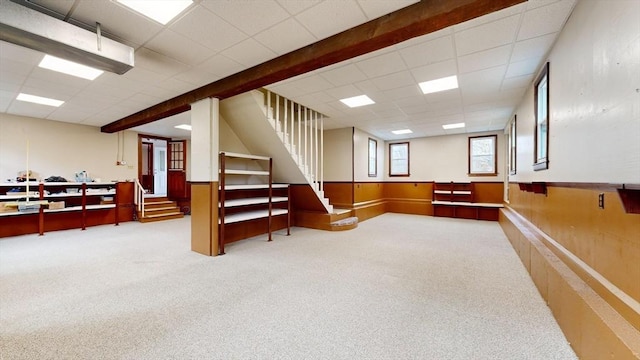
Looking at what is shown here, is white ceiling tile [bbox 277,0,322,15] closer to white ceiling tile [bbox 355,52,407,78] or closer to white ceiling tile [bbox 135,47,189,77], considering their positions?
white ceiling tile [bbox 355,52,407,78]

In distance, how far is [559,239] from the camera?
2.48 m

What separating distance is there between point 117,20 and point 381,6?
2478 mm

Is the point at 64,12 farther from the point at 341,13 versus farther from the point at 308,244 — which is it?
the point at 308,244

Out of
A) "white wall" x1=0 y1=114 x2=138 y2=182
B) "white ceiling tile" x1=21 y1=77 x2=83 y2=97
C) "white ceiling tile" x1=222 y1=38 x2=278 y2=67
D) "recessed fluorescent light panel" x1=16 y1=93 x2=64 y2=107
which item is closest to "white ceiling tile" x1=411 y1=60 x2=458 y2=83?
"white ceiling tile" x1=222 y1=38 x2=278 y2=67

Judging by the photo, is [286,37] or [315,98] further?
[315,98]

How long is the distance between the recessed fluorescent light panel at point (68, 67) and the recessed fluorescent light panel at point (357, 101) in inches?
153

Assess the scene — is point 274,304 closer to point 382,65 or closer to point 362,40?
point 362,40

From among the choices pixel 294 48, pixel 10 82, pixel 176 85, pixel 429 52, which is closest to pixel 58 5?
pixel 176 85

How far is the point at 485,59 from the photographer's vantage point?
3135 mm

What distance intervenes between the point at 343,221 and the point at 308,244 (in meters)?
1.64

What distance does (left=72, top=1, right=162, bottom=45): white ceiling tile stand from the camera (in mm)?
2159

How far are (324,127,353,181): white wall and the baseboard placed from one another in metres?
4.86

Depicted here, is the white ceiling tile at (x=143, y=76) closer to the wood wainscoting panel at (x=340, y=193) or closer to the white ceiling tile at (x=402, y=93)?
the white ceiling tile at (x=402, y=93)

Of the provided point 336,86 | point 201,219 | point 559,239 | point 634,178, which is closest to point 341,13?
point 336,86
